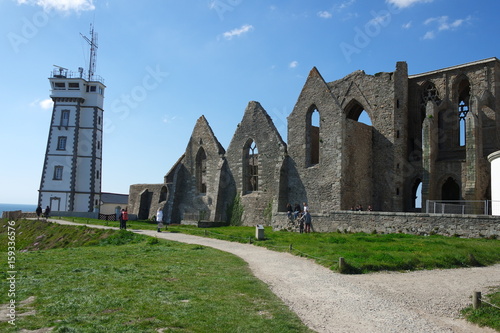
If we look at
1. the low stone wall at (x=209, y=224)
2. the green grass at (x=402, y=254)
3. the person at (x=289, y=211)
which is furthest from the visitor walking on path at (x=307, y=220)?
the low stone wall at (x=209, y=224)

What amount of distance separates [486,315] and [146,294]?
6.22 m

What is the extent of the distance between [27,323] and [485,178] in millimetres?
27825

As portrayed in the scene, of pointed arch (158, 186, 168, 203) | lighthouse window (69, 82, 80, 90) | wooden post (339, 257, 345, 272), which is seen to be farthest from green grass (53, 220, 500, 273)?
lighthouse window (69, 82, 80, 90)

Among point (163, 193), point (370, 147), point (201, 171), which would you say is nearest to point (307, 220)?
point (370, 147)

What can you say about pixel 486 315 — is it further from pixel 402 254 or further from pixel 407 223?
pixel 407 223

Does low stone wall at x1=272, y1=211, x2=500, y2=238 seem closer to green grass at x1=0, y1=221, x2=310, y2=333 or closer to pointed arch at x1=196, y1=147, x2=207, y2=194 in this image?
green grass at x1=0, y1=221, x2=310, y2=333

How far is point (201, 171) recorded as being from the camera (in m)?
38.2

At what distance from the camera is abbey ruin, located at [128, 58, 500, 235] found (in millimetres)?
28625

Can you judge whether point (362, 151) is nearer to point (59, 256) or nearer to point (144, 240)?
point (144, 240)

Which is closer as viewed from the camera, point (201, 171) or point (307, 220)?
point (307, 220)

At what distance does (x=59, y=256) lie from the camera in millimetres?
15352

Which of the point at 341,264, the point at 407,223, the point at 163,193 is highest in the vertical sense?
the point at 163,193

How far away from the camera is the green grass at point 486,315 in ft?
23.4

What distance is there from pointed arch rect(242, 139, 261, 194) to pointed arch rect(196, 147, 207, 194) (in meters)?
5.24
